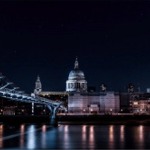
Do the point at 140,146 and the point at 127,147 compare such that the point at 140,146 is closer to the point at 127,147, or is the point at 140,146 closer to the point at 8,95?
the point at 127,147

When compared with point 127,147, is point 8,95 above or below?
above

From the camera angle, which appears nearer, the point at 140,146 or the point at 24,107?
the point at 140,146

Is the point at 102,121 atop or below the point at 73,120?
below

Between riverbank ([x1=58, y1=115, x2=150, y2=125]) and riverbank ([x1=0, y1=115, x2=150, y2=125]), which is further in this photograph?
riverbank ([x1=0, y1=115, x2=150, y2=125])

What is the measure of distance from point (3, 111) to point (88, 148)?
141m

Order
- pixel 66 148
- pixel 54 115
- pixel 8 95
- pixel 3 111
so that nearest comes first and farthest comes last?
pixel 66 148
pixel 8 95
pixel 54 115
pixel 3 111

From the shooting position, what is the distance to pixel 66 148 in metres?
28.6

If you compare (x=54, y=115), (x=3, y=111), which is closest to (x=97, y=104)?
(x=3, y=111)

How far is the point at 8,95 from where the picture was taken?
6625 cm

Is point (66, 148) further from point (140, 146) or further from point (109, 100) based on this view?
point (109, 100)

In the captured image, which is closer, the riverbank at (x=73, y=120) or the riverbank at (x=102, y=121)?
the riverbank at (x=102, y=121)

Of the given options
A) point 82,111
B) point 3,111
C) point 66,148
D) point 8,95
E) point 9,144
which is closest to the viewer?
point 66,148

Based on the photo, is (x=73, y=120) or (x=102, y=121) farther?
(x=73, y=120)

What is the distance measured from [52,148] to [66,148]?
787 mm
